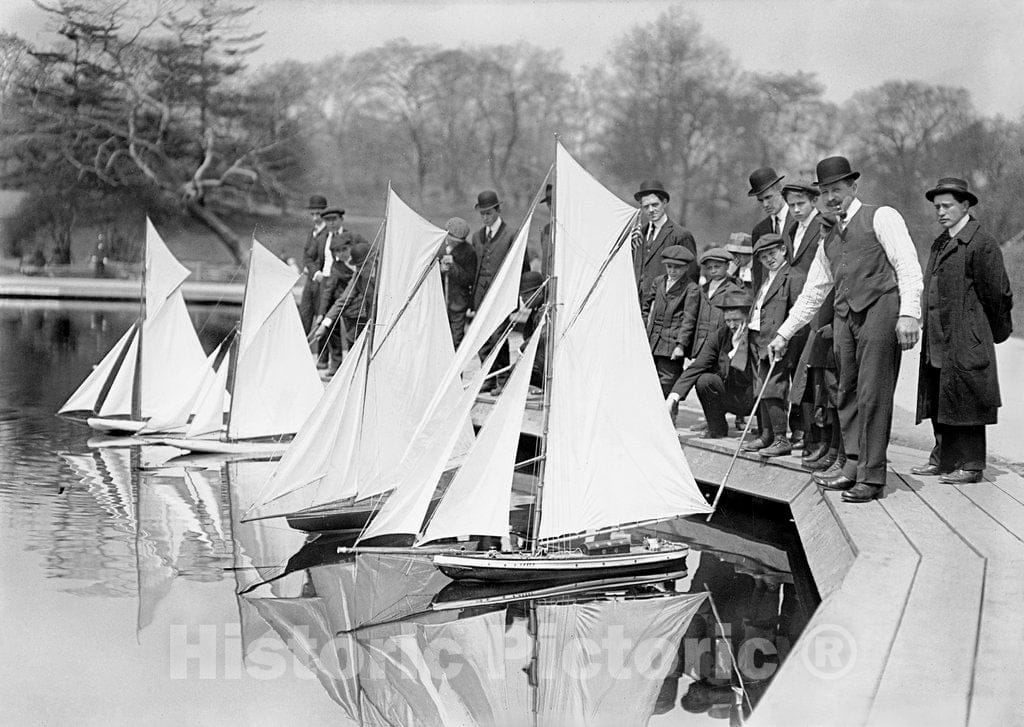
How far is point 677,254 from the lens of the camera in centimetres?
969

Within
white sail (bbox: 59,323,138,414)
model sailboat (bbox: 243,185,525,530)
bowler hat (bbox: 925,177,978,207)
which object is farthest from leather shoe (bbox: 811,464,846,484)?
white sail (bbox: 59,323,138,414)

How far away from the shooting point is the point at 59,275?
3491 centimetres

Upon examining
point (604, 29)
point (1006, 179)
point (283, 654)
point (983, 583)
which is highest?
point (604, 29)

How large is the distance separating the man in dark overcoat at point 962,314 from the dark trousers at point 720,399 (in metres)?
2.39

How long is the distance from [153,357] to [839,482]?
875 cm

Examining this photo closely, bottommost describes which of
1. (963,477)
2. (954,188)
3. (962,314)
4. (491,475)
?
(491,475)

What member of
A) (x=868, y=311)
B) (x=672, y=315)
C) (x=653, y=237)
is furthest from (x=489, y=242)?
(x=868, y=311)

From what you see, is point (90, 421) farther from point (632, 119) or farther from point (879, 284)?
point (632, 119)

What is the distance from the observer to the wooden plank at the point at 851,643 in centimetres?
423

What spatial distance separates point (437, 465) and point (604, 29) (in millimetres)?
18832

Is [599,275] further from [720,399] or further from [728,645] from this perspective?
[720,399]

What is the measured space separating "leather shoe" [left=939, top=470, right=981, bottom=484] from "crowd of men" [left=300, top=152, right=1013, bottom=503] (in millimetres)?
26

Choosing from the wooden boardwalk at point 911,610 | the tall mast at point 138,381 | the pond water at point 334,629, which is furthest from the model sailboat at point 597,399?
the tall mast at point 138,381

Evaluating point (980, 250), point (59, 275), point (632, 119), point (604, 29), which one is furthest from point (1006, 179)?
point (59, 275)
